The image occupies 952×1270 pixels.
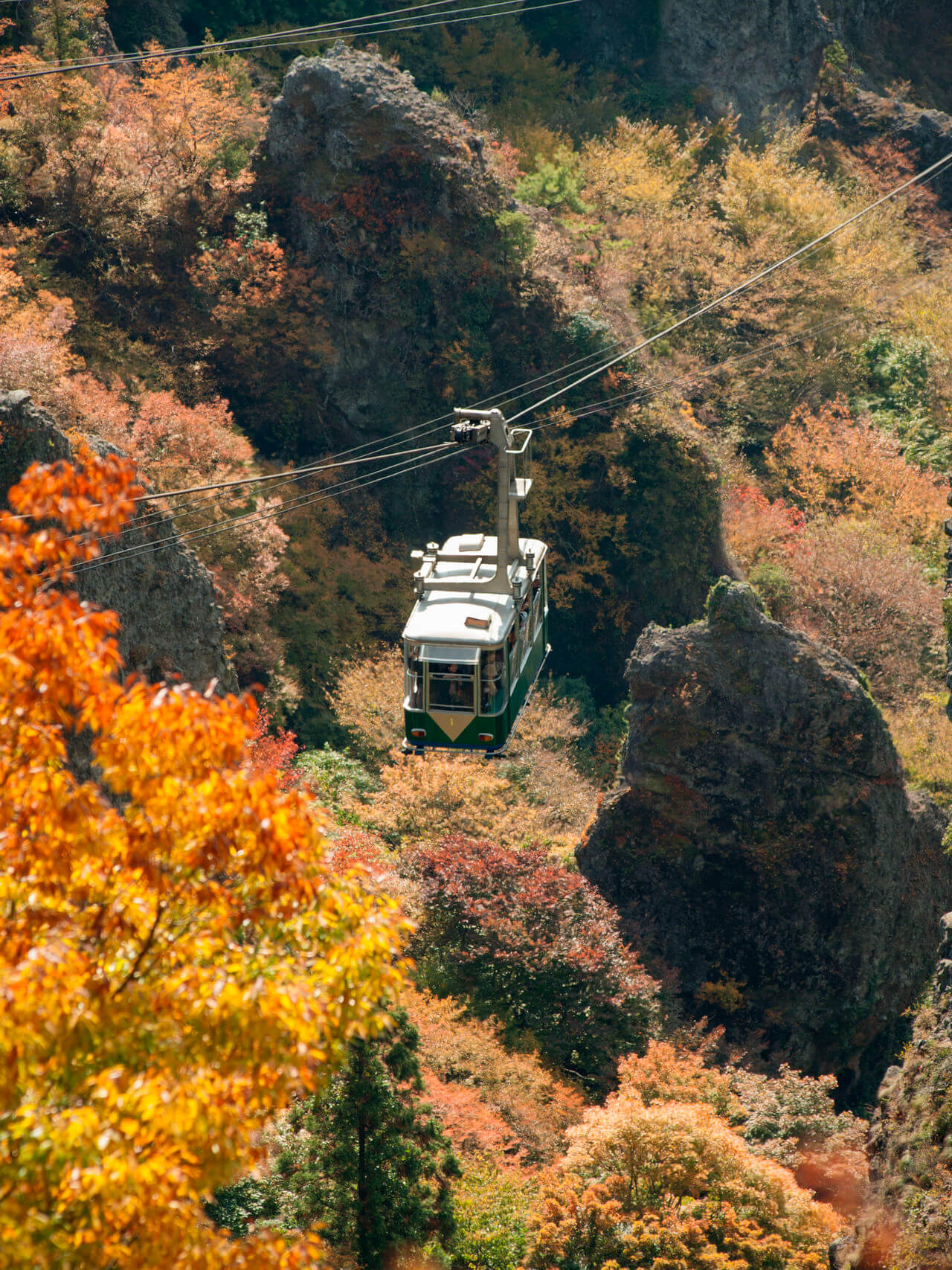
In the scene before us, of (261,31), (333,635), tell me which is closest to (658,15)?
(261,31)

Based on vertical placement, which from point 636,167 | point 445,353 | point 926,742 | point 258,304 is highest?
point 636,167

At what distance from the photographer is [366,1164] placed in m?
14.3

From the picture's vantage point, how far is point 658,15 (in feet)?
182

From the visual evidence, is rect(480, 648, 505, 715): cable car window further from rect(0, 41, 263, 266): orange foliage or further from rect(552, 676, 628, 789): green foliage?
rect(0, 41, 263, 266): orange foliage

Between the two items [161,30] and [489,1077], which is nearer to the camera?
[489,1077]

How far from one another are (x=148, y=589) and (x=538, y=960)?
11.7 meters

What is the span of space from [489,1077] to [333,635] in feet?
55.2

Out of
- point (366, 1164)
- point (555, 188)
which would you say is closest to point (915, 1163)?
point (366, 1164)

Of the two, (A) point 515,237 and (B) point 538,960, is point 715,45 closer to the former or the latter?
(A) point 515,237

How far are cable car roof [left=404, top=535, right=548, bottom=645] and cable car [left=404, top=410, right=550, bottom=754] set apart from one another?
2cm

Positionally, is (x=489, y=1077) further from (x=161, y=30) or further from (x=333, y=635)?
(x=161, y=30)

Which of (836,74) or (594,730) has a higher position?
(836,74)

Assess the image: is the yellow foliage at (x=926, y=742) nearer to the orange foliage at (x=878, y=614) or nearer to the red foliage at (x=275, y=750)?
the orange foliage at (x=878, y=614)

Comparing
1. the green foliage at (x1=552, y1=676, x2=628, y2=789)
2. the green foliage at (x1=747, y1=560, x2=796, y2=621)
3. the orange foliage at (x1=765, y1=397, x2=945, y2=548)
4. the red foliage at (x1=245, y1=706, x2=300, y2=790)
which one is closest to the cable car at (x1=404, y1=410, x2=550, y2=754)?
the red foliage at (x1=245, y1=706, x2=300, y2=790)
